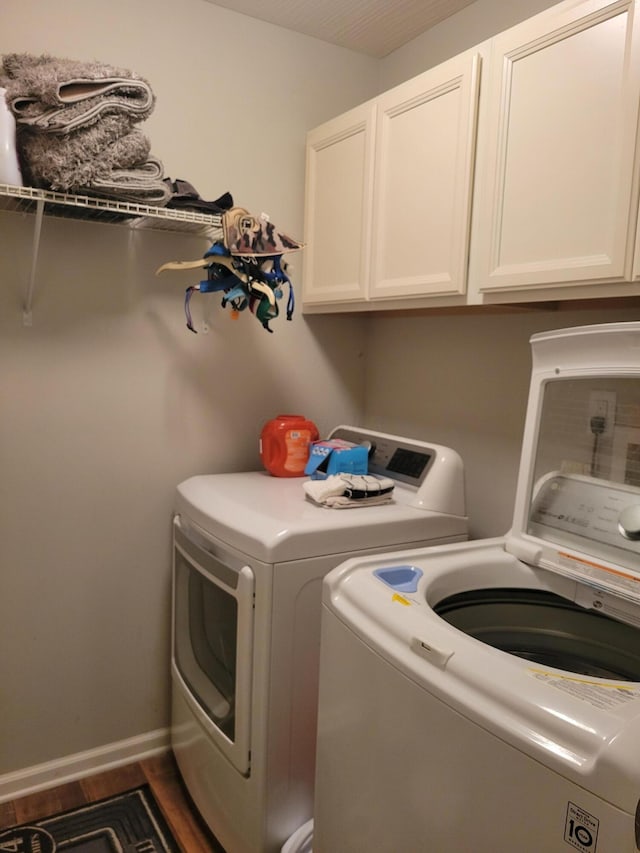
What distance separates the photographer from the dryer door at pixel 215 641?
60.9 inches

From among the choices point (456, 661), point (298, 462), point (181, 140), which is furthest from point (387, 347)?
point (456, 661)

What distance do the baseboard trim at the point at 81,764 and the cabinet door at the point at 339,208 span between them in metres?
1.67

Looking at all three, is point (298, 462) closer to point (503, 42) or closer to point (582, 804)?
point (503, 42)

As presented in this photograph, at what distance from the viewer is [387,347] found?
2.43 meters

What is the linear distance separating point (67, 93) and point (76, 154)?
0.14 metres

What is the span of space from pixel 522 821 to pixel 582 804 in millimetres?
104

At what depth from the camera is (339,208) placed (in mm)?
2074

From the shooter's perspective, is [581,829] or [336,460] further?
[336,460]

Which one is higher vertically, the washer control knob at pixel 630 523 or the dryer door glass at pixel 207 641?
the washer control knob at pixel 630 523

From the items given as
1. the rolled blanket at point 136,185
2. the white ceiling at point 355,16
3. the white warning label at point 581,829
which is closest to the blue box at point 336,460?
the rolled blanket at point 136,185

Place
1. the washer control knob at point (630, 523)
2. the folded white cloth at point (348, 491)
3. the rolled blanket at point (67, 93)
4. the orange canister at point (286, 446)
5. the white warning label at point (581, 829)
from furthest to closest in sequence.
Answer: the orange canister at point (286, 446) → the folded white cloth at point (348, 491) → the rolled blanket at point (67, 93) → the washer control knob at point (630, 523) → the white warning label at point (581, 829)

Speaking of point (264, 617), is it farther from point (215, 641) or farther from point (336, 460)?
point (336, 460)

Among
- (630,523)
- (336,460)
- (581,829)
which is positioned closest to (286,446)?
(336,460)

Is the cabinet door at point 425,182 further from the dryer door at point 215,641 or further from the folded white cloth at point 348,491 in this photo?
the dryer door at point 215,641
